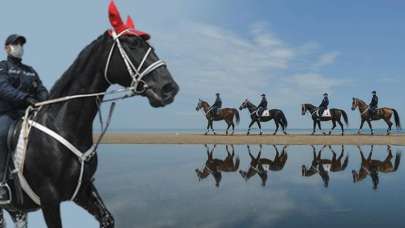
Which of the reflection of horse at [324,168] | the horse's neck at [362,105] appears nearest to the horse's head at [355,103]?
the horse's neck at [362,105]

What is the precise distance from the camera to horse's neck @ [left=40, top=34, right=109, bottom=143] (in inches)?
142

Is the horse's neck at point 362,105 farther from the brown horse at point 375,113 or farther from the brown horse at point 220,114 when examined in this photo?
the brown horse at point 220,114

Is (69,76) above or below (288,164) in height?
above

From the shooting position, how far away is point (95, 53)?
11.9ft

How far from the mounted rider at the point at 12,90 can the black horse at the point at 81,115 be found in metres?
0.21

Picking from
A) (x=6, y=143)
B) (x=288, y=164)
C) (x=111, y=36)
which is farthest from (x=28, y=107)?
(x=288, y=164)

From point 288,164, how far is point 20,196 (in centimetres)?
1538

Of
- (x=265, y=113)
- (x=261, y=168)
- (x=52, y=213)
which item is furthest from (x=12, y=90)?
(x=265, y=113)

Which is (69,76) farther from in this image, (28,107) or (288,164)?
(288,164)

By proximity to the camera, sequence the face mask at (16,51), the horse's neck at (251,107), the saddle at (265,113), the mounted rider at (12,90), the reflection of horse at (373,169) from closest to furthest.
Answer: the mounted rider at (12,90), the face mask at (16,51), the reflection of horse at (373,169), the saddle at (265,113), the horse's neck at (251,107)

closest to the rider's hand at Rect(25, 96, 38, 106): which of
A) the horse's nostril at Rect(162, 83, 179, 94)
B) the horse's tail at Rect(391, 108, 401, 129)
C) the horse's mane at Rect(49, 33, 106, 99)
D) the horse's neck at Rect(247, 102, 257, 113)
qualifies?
the horse's mane at Rect(49, 33, 106, 99)

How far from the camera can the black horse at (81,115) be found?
3408 millimetres

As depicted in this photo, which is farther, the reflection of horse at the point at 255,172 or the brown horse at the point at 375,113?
the brown horse at the point at 375,113

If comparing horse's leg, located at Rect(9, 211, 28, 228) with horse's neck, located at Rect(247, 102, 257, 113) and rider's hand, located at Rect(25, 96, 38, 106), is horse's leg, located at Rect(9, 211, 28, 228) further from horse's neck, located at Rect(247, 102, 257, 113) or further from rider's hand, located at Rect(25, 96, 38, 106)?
horse's neck, located at Rect(247, 102, 257, 113)
